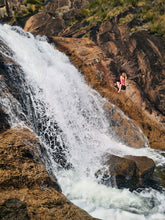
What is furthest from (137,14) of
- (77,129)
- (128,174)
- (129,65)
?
Result: (128,174)

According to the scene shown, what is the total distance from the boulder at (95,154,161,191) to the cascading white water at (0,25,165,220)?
250 mm

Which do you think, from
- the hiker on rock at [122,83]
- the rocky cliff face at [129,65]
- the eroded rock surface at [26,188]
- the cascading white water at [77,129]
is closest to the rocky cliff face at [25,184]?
the eroded rock surface at [26,188]

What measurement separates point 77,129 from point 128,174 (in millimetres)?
3876

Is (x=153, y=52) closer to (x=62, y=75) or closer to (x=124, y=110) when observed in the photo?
(x=124, y=110)

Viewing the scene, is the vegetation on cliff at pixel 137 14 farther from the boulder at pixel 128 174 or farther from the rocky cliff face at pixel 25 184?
the rocky cliff face at pixel 25 184

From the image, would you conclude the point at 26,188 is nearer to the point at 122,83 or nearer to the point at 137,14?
the point at 122,83

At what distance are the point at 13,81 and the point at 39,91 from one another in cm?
172

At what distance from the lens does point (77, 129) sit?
9758 mm

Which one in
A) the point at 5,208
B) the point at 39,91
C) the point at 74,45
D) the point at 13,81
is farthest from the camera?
the point at 74,45

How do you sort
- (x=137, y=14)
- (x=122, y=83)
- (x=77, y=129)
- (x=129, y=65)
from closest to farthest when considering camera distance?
(x=77, y=129), (x=122, y=83), (x=129, y=65), (x=137, y=14)

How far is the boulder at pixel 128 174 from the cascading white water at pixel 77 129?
25 centimetres

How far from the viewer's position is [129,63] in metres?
14.1

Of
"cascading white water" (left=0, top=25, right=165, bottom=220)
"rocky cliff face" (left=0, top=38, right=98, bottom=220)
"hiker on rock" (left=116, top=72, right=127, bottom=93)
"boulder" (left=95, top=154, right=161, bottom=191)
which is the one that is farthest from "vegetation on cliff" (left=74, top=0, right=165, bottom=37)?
"rocky cliff face" (left=0, top=38, right=98, bottom=220)

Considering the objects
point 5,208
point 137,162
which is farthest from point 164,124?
point 5,208
